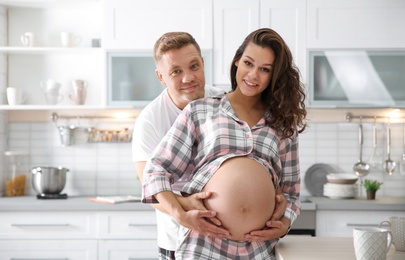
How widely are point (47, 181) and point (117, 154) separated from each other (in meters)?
0.59

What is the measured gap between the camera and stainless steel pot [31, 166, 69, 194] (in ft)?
14.4

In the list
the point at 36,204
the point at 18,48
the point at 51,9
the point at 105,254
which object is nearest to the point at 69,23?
the point at 51,9

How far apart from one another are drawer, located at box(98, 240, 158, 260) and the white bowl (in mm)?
1239

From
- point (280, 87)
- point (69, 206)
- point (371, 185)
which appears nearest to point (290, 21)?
point (371, 185)

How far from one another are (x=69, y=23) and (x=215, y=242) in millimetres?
3257

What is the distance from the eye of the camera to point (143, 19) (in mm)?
4375

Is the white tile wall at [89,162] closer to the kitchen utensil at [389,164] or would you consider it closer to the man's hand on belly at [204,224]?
the kitchen utensil at [389,164]

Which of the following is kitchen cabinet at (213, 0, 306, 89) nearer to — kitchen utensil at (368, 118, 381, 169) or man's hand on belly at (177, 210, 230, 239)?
kitchen utensil at (368, 118, 381, 169)

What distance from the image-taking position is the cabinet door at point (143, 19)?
436 centimetres

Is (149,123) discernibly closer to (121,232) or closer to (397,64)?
(121,232)

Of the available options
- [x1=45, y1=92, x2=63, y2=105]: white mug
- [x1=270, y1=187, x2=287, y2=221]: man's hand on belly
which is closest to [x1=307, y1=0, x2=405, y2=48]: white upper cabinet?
[x1=45, y1=92, x2=63, y2=105]: white mug

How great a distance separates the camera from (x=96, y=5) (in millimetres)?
4688

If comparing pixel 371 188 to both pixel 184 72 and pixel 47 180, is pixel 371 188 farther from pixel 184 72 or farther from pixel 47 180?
pixel 184 72

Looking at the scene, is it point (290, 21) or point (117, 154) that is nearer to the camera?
point (290, 21)
